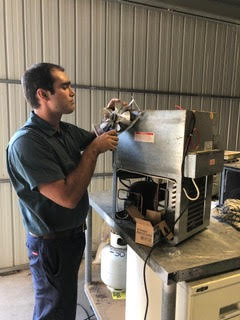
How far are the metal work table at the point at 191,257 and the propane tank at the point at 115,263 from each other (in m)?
0.71

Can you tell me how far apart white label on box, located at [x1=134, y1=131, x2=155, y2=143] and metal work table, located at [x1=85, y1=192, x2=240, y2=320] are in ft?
1.36

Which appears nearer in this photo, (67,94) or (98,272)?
(67,94)

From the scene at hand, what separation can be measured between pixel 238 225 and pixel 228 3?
272cm

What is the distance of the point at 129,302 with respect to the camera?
139 centimetres

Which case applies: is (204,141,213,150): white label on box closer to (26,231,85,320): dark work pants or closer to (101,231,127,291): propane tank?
(26,231,85,320): dark work pants

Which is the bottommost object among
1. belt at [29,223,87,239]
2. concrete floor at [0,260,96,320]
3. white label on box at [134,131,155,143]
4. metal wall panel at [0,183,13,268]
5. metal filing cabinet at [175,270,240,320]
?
concrete floor at [0,260,96,320]

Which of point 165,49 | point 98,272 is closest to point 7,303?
point 98,272

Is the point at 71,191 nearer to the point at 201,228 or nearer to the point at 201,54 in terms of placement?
the point at 201,228

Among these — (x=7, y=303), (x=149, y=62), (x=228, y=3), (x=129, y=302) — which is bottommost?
(x=7, y=303)

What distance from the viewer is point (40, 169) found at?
1.08 metres

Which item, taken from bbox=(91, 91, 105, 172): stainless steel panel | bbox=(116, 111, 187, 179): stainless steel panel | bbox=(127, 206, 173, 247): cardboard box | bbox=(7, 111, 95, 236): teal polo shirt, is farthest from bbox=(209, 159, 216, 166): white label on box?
bbox=(91, 91, 105, 172): stainless steel panel

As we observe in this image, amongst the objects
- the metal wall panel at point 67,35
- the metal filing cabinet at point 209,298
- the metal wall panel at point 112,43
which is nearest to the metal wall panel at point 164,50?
the metal wall panel at point 112,43

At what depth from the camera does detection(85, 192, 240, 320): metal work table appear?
2.95 ft

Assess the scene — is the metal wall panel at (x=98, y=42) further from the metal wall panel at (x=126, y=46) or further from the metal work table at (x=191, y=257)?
the metal work table at (x=191, y=257)
